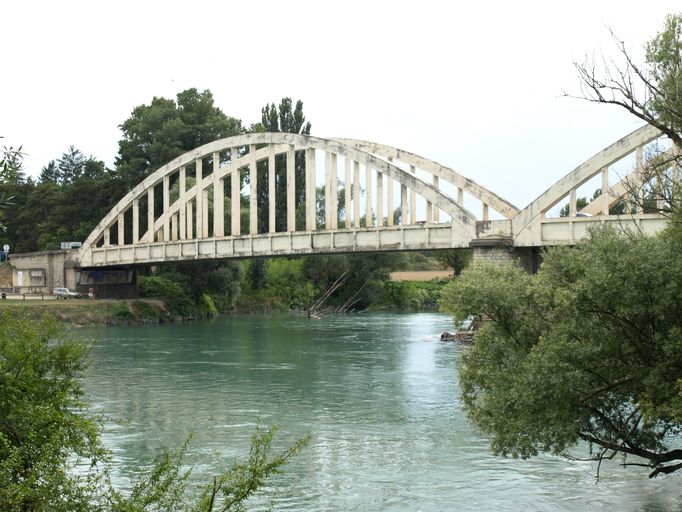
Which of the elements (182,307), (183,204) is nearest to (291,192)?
(183,204)

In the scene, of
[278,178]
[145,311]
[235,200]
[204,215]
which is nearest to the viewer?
[235,200]

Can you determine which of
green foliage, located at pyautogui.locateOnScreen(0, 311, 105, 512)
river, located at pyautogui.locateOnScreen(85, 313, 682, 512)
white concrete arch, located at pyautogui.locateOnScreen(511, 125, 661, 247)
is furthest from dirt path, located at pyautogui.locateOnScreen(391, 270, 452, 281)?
green foliage, located at pyautogui.locateOnScreen(0, 311, 105, 512)

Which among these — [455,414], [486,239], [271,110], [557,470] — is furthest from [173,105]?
[557,470]

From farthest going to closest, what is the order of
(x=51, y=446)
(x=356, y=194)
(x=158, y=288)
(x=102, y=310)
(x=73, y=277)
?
(x=158, y=288)
(x=73, y=277)
(x=102, y=310)
(x=356, y=194)
(x=51, y=446)

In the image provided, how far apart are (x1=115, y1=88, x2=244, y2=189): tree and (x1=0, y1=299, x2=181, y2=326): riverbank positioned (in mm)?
12614

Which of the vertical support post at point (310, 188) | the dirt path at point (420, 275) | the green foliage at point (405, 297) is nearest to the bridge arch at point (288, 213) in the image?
the vertical support post at point (310, 188)

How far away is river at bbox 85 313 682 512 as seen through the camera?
643 inches

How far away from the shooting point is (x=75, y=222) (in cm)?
8456

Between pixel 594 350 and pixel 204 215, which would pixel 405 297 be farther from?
pixel 594 350

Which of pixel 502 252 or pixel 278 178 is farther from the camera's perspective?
pixel 278 178

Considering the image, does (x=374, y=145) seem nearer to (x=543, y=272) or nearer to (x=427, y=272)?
(x=543, y=272)

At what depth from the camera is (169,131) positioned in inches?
2940

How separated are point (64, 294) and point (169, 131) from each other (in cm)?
1574

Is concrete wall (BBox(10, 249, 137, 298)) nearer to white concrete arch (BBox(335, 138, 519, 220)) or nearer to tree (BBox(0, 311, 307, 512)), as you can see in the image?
white concrete arch (BBox(335, 138, 519, 220))
